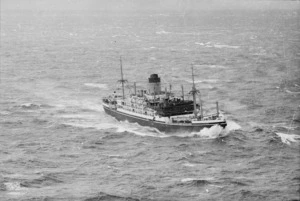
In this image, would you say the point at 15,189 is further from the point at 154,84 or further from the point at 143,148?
the point at 154,84

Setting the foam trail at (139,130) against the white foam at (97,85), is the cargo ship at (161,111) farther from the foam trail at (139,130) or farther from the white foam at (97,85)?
the white foam at (97,85)

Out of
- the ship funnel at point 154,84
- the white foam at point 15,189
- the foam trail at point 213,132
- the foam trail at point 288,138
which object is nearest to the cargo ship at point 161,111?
the ship funnel at point 154,84

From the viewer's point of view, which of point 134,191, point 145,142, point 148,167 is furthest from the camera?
point 145,142

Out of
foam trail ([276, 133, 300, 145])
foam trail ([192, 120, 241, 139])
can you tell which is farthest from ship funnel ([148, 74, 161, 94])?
foam trail ([276, 133, 300, 145])

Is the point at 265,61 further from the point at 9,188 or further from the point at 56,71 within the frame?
the point at 9,188

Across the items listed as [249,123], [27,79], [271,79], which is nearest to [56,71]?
[27,79]
